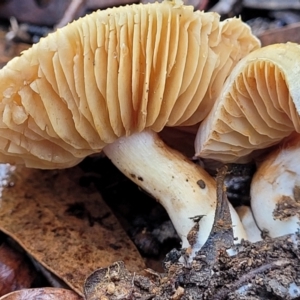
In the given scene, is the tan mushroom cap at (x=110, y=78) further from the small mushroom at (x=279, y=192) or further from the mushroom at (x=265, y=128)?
the small mushroom at (x=279, y=192)

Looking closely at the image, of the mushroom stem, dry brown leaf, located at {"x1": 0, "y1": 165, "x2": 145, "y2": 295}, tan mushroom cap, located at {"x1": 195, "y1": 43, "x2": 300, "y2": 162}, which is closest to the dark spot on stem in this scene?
the mushroom stem

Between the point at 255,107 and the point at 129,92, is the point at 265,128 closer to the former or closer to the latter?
the point at 255,107

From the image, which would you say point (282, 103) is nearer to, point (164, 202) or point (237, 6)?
point (164, 202)

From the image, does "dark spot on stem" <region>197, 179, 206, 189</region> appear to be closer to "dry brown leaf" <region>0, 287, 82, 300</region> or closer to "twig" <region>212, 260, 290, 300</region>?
"twig" <region>212, 260, 290, 300</region>

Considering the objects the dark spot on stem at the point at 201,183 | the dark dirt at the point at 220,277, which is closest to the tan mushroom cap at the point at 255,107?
the dark spot on stem at the point at 201,183

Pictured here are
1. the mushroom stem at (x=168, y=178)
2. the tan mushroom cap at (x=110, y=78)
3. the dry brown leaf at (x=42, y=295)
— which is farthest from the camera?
the mushroom stem at (x=168, y=178)

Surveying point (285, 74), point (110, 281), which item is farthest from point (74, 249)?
point (285, 74)
